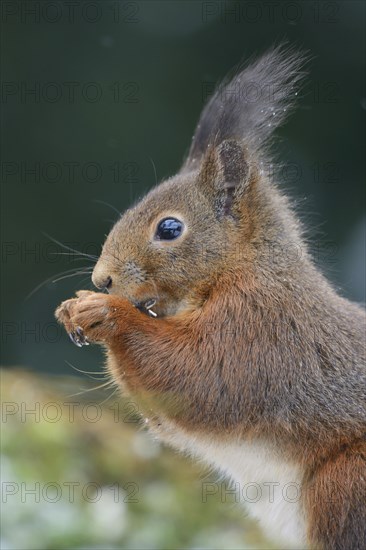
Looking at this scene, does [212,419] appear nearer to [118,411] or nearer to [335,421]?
[335,421]

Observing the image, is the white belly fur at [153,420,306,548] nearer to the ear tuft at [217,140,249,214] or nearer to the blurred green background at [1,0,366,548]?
the ear tuft at [217,140,249,214]

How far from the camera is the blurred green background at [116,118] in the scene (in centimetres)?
554

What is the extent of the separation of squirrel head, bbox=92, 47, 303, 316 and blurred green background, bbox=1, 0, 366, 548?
2455mm

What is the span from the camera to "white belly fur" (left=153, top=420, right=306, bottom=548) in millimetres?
2766

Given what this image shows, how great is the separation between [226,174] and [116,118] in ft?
9.58

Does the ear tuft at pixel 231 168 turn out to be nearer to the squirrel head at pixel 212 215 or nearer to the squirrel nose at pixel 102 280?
the squirrel head at pixel 212 215

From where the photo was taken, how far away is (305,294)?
282cm

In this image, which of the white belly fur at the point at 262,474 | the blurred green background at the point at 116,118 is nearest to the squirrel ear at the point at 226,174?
the white belly fur at the point at 262,474

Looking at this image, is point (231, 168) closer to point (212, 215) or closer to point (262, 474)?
point (212, 215)

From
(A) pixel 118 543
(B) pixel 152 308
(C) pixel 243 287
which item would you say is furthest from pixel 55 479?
(C) pixel 243 287

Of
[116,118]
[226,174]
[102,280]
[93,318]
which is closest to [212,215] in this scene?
[226,174]

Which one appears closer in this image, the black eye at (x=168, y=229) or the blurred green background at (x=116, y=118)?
the black eye at (x=168, y=229)

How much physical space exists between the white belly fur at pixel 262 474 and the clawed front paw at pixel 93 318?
36 cm

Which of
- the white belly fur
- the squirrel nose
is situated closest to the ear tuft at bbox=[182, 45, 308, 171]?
the squirrel nose
